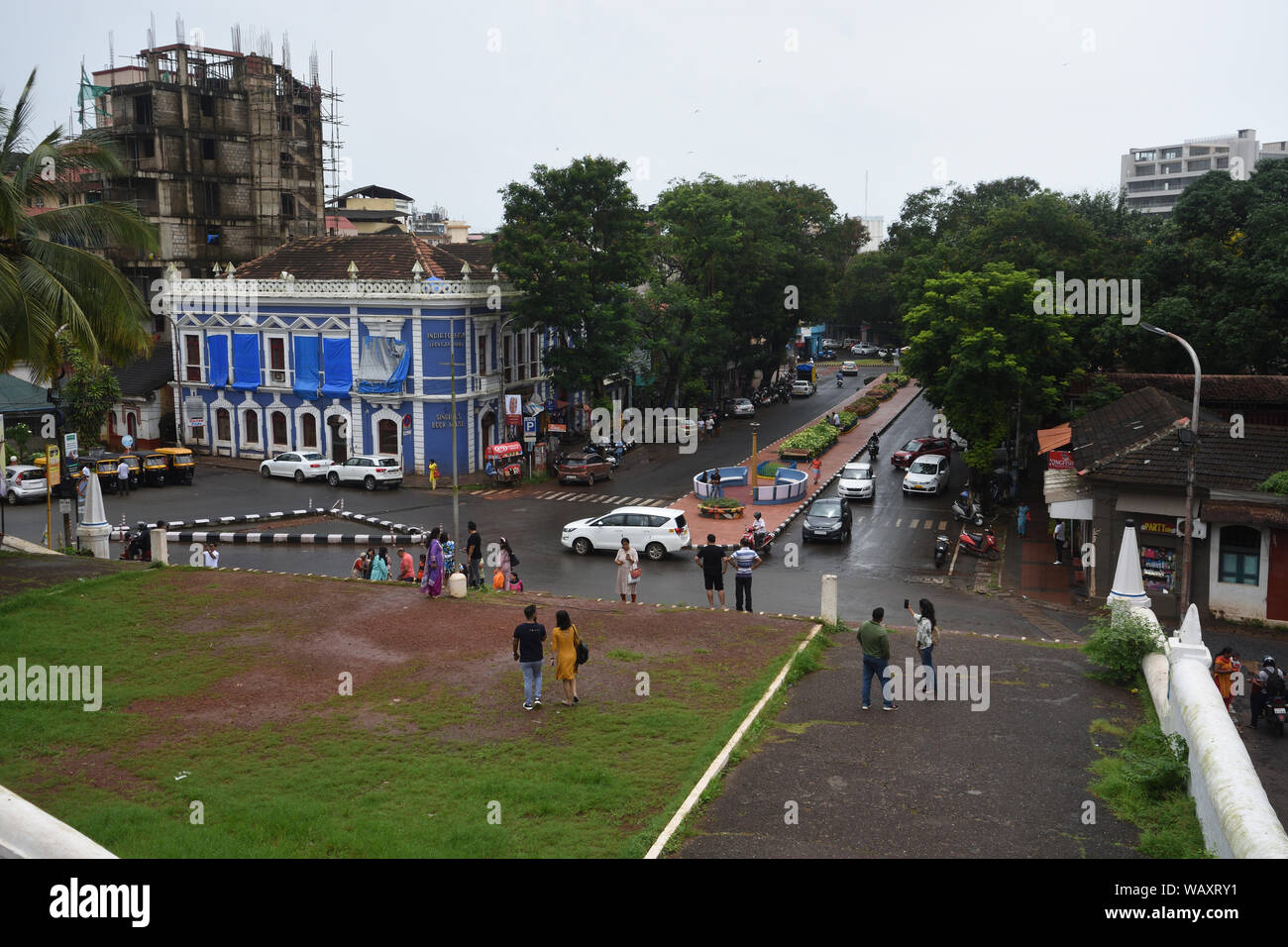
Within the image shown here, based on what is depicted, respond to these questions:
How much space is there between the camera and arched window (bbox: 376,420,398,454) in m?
47.3

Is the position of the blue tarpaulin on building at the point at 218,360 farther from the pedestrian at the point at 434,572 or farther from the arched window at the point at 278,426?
the pedestrian at the point at 434,572

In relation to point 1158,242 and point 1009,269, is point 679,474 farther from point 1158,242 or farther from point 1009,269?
point 1158,242

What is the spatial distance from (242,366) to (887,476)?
29.6 metres

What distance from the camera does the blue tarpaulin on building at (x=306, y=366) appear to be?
48.3 meters

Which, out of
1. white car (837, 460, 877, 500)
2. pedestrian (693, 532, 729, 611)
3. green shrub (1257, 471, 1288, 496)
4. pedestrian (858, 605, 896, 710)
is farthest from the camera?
white car (837, 460, 877, 500)

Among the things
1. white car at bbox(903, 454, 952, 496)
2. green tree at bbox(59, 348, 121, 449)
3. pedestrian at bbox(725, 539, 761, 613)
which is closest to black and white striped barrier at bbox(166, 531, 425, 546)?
pedestrian at bbox(725, 539, 761, 613)

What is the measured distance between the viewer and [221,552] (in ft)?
108

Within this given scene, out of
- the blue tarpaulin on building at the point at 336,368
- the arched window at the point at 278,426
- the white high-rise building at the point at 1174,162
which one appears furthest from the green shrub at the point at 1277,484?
the white high-rise building at the point at 1174,162

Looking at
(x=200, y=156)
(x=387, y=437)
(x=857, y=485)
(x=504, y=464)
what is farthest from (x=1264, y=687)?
(x=200, y=156)

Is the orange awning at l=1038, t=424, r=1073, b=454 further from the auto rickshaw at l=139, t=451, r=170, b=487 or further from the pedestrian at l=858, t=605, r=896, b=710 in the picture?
the auto rickshaw at l=139, t=451, r=170, b=487

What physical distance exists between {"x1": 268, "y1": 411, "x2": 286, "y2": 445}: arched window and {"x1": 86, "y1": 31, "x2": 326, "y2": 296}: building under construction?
21982 mm

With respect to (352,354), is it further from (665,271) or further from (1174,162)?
(1174,162)

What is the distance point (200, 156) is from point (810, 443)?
4334 centimetres

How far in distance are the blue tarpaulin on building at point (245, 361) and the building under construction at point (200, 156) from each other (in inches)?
776
